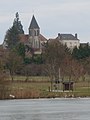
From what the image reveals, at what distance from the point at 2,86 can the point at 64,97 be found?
777cm

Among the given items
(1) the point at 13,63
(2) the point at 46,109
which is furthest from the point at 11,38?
(2) the point at 46,109

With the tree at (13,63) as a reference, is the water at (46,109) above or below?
below

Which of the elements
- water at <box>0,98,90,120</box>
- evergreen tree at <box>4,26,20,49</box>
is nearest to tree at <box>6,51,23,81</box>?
water at <box>0,98,90,120</box>

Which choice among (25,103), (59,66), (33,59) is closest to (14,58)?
(59,66)

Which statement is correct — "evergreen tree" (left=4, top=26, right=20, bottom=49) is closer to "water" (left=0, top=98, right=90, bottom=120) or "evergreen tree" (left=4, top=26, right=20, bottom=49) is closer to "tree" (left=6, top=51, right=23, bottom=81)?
"tree" (left=6, top=51, right=23, bottom=81)

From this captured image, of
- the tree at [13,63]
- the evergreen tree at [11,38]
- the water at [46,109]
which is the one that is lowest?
the water at [46,109]

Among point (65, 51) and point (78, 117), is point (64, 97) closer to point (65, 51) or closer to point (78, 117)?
point (78, 117)

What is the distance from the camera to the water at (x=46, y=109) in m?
56.6

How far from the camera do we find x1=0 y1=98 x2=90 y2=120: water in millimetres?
56594

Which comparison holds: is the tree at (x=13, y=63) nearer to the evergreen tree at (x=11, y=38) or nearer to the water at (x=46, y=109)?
the water at (x=46, y=109)

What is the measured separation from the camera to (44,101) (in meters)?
75.8

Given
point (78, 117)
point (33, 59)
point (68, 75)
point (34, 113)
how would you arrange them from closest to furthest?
point (78, 117), point (34, 113), point (68, 75), point (33, 59)

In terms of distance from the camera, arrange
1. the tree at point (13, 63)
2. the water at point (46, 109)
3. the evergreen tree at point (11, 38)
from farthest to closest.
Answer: the evergreen tree at point (11, 38) → the tree at point (13, 63) → the water at point (46, 109)

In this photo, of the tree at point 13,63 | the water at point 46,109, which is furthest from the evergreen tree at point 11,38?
the water at point 46,109
